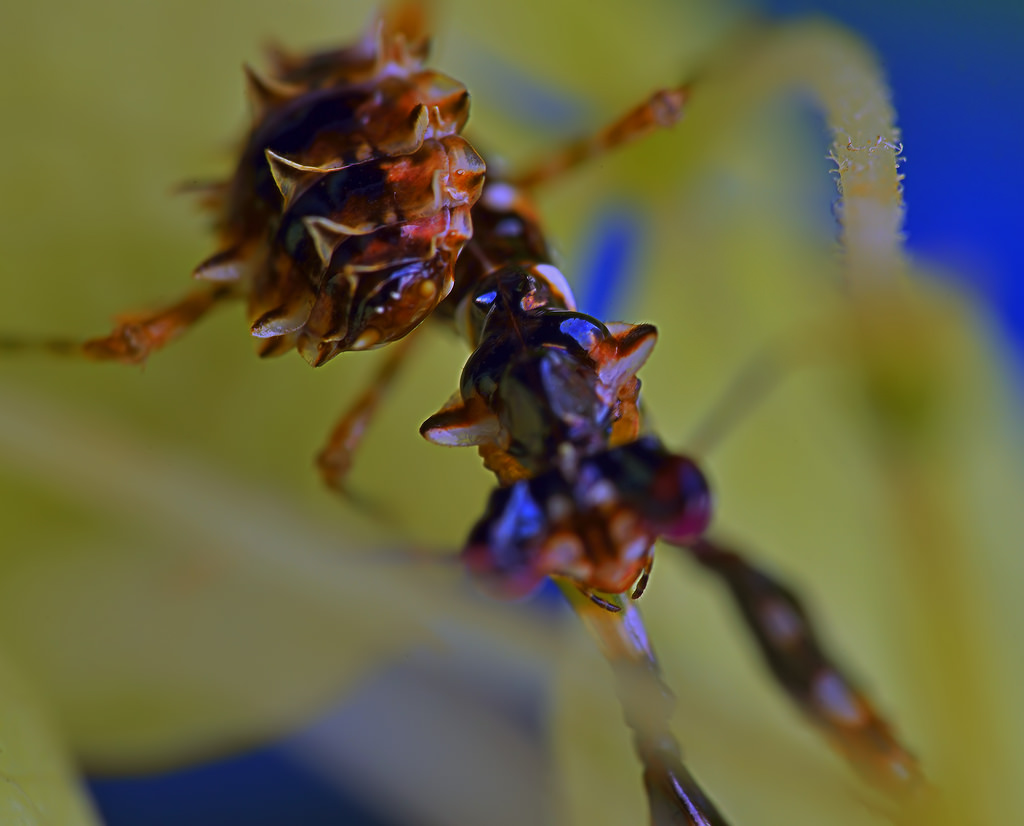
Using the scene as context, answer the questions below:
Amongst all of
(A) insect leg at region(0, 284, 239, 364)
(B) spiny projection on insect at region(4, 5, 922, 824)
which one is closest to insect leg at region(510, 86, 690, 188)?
(B) spiny projection on insect at region(4, 5, 922, 824)

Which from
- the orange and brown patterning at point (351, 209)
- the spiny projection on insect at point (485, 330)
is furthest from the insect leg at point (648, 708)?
the orange and brown patterning at point (351, 209)

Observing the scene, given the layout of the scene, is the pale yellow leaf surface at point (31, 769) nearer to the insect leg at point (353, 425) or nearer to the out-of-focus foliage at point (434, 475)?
the out-of-focus foliage at point (434, 475)

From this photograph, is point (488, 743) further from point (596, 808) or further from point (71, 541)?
point (71, 541)

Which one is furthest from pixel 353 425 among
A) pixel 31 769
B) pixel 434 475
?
pixel 31 769

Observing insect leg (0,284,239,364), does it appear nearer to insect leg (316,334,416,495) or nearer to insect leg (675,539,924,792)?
insect leg (316,334,416,495)

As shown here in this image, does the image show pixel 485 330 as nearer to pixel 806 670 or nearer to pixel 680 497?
pixel 680 497

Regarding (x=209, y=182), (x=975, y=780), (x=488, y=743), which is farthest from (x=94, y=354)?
(x=975, y=780)
